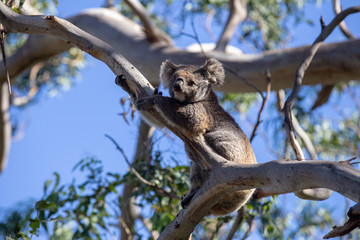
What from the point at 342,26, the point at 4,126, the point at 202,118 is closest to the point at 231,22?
the point at 342,26

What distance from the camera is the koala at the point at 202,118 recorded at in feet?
9.61

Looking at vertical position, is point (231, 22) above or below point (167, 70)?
above

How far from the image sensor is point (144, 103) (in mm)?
2822

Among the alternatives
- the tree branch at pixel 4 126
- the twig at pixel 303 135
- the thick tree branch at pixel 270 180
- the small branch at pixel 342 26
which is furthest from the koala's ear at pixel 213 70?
the tree branch at pixel 4 126

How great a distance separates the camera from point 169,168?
4.17 metres

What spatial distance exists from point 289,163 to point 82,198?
283 centimetres

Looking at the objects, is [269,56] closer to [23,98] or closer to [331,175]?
[331,175]

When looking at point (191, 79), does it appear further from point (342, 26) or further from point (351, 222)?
point (342, 26)

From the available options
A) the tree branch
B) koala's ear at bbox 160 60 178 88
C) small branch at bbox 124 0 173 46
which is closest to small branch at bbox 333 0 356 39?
small branch at bbox 124 0 173 46

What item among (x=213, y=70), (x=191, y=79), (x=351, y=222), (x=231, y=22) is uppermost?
(x=231, y=22)

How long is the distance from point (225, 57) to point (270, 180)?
3513 millimetres

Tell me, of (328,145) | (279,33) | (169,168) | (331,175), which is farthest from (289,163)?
(279,33)

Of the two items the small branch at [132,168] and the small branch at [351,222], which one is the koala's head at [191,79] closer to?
the small branch at [132,168]

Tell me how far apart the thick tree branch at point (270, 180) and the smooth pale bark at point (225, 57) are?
289 cm
